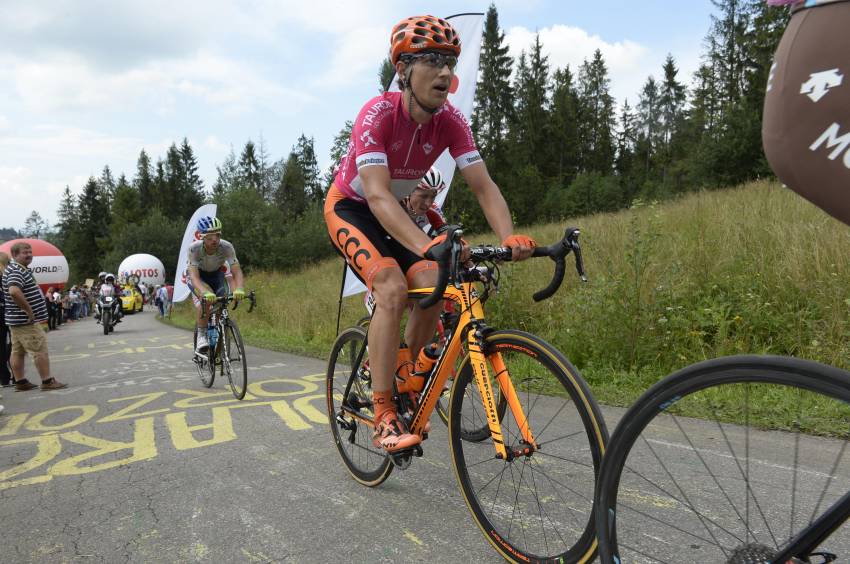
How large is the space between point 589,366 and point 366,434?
3.23 meters

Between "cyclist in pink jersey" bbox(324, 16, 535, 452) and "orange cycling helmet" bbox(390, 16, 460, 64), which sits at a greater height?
"orange cycling helmet" bbox(390, 16, 460, 64)

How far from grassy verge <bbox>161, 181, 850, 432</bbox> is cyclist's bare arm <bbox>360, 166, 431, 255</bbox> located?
3.09m

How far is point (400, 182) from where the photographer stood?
321 cm

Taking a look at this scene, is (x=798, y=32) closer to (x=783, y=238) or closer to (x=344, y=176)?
(x=344, y=176)

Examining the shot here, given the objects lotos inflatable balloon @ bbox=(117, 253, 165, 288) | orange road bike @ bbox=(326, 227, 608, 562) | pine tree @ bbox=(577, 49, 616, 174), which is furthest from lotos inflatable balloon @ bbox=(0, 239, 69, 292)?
pine tree @ bbox=(577, 49, 616, 174)

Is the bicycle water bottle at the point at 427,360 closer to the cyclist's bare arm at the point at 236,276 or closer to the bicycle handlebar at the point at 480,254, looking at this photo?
the bicycle handlebar at the point at 480,254

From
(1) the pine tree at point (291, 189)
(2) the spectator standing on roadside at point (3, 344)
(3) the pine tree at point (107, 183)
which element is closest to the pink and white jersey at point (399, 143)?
(2) the spectator standing on roadside at point (3, 344)

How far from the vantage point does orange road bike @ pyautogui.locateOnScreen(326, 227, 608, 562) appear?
2.03 metres

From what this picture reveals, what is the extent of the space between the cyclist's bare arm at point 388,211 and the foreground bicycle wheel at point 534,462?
55 cm

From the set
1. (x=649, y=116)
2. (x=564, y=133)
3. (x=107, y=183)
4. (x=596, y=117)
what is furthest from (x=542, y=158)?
(x=107, y=183)

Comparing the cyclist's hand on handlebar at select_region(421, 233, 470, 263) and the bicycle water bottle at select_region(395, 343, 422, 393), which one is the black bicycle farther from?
the cyclist's hand on handlebar at select_region(421, 233, 470, 263)

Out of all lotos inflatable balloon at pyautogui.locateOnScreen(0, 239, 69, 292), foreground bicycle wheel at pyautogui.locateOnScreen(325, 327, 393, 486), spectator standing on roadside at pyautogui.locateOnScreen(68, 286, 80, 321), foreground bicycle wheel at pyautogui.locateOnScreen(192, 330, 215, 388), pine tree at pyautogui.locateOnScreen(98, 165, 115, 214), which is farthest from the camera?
pine tree at pyautogui.locateOnScreen(98, 165, 115, 214)

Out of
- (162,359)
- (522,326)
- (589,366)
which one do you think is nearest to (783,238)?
(589,366)

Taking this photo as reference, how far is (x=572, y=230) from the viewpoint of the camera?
215 centimetres
